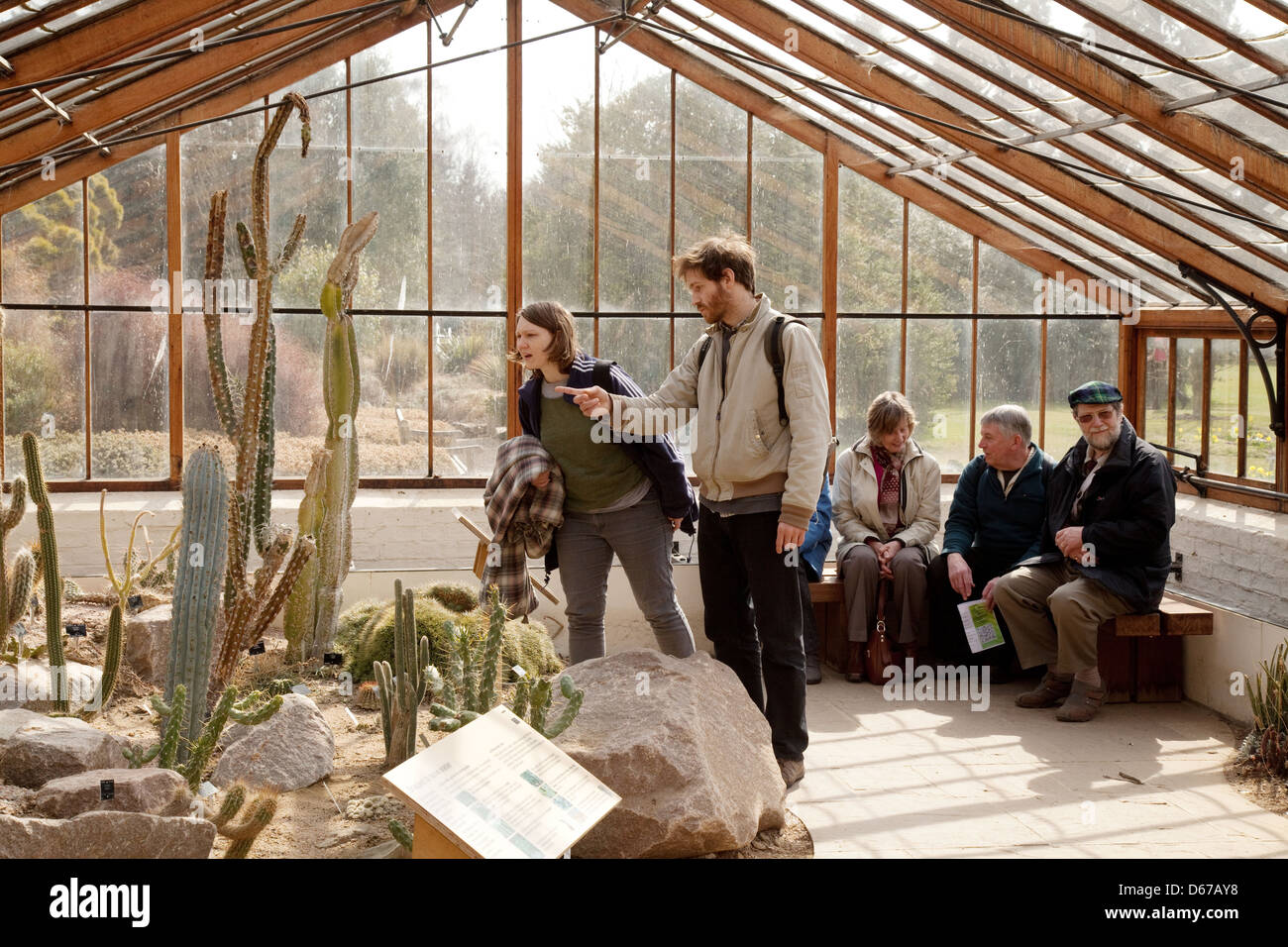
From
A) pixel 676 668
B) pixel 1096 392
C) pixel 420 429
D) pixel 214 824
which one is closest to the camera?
pixel 214 824

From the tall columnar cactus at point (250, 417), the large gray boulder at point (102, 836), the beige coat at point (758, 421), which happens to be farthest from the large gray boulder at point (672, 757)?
the tall columnar cactus at point (250, 417)

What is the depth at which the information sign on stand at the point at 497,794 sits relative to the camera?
2312 mm

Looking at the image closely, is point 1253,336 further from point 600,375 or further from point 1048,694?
point 600,375

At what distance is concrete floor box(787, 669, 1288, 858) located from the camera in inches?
148

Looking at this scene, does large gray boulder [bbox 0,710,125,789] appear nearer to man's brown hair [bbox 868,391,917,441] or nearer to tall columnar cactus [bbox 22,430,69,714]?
tall columnar cactus [bbox 22,430,69,714]

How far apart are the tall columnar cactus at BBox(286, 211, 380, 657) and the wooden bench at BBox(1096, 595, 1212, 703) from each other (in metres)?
3.14

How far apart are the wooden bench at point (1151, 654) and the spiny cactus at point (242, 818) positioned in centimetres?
358

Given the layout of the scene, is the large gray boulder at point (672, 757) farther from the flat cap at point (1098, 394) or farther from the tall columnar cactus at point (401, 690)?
the flat cap at point (1098, 394)

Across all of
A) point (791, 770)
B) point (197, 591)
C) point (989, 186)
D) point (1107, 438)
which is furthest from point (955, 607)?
point (197, 591)

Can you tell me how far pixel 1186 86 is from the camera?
5.23m

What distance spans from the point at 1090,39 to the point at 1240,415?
3.11m

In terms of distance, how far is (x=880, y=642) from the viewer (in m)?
5.76
